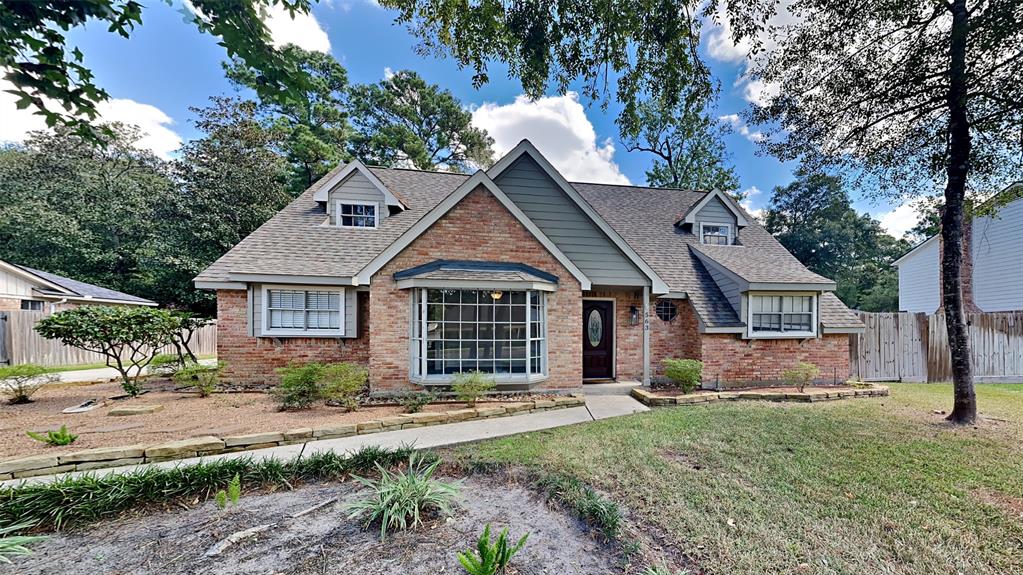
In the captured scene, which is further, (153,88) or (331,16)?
(153,88)

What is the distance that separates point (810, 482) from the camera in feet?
13.1

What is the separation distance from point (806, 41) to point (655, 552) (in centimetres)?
816

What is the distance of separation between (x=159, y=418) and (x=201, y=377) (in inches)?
68.6

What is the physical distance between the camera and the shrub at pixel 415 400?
6.77 meters

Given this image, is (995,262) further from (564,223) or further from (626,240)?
(564,223)

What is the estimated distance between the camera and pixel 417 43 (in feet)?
17.5

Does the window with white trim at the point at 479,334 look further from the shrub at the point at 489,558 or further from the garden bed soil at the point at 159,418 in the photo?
the shrub at the point at 489,558

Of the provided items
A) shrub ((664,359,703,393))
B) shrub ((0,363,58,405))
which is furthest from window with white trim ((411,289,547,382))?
shrub ((0,363,58,405))

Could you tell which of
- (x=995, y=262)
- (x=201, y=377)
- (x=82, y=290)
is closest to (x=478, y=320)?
(x=201, y=377)

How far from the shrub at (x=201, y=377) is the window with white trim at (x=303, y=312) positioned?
4.03 feet

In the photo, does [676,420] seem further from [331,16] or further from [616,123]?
[331,16]

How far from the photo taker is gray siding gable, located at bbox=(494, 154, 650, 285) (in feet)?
29.3

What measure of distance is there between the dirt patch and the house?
4.29m

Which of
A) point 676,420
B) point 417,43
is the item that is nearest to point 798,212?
point 676,420
